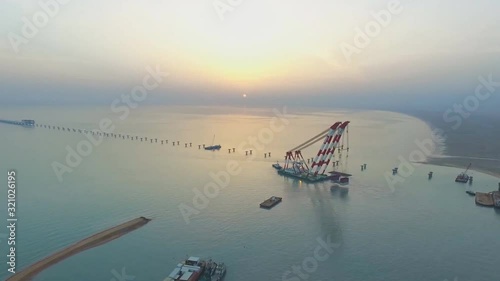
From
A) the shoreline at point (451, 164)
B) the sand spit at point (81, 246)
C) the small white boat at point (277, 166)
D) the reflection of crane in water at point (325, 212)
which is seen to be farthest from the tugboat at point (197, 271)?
the shoreline at point (451, 164)

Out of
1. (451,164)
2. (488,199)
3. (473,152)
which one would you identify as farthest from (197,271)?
(473,152)

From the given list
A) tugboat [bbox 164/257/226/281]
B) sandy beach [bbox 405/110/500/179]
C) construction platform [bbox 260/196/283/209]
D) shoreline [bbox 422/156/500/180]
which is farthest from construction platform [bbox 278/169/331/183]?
tugboat [bbox 164/257/226/281]

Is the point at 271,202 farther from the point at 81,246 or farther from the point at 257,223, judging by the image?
the point at 81,246

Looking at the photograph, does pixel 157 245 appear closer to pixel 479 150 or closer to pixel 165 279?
pixel 165 279

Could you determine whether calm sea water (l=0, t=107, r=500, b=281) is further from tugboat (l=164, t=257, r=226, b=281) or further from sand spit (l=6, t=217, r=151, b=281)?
tugboat (l=164, t=257, r=226, b=281)

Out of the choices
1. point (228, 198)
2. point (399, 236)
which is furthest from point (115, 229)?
point (399, 236)

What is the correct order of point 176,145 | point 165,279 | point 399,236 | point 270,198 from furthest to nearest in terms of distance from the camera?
point 176,145 < point 270,198 < point 399,236 < point 165,279

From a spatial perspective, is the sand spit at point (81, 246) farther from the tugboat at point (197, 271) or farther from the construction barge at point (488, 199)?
the construction barge at point (488, 199)
